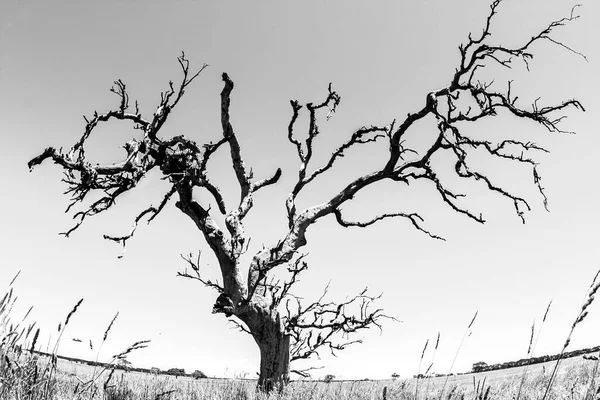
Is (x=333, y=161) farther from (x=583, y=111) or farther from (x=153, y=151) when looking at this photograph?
(x=583, y=111)

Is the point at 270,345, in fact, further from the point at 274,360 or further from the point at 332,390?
the point at 332,390

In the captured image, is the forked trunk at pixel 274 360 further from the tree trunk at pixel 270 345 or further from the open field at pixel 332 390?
the open field at pixel 332 390

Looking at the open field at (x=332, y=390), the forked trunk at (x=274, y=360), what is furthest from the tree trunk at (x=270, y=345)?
the open field at (x=332, y=390)

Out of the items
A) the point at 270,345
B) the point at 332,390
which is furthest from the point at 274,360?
the point at 332,390

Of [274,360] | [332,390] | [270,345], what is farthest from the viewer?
[270,345]

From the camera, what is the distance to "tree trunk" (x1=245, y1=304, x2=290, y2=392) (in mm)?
9625

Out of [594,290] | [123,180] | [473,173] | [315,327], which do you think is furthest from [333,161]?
[594,290]

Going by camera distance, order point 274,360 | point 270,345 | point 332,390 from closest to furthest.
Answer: point 332,390, point 274,360, point 270,345

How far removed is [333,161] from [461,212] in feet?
13.3

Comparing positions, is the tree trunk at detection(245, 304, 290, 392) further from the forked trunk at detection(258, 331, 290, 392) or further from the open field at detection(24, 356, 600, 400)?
the open field at detection(24, 356, 600, 400)

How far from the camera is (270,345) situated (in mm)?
9836

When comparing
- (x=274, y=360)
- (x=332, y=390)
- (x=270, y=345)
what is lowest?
(x=332, y=390)

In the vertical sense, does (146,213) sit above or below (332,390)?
above

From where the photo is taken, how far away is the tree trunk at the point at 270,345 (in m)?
9.62
